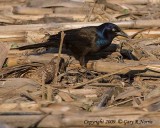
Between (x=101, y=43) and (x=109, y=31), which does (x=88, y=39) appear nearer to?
(x=101, y=43)

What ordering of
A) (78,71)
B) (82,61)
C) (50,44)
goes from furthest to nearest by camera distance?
(50,44), (82,61), (78,71)

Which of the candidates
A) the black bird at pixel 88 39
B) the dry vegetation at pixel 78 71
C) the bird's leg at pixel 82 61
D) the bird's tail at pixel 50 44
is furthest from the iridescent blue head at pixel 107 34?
the bird's tail at pixel 50 44

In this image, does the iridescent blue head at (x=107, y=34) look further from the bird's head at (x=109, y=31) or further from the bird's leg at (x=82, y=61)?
the bird's leg at (x=82, y=61)

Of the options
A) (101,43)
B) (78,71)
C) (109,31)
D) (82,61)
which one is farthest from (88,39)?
(78,71)

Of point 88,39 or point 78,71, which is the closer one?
point 78,71

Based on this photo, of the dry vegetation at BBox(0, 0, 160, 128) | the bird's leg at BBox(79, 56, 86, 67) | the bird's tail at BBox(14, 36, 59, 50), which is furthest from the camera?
the bird's tail at BBox(14, 36, 59, 50)

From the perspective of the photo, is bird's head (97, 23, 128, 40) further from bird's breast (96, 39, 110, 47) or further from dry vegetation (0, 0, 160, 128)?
dry vegetation (0, 0, 160, 128)

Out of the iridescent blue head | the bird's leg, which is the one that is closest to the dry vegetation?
the bird's leg
